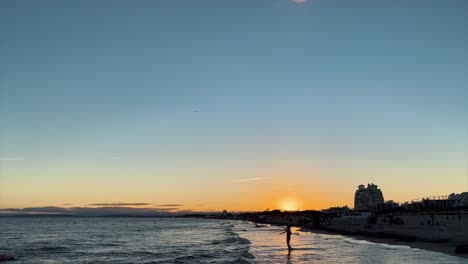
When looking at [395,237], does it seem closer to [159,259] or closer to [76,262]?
[159,259]

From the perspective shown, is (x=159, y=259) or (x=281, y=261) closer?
(x=281, y=261)

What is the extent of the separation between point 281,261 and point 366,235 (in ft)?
94.8

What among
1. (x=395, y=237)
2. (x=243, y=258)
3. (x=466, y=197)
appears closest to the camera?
(x=243, y=258)

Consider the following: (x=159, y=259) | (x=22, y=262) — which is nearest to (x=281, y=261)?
(x=159, y=259)

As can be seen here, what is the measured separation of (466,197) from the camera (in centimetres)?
14688

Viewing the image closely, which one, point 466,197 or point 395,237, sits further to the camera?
point 466,197

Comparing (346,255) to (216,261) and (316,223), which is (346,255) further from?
(316,223)

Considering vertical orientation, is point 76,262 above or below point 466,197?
below

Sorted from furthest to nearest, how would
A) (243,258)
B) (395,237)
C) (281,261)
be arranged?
(395,237) < (243,258) < (281,261)

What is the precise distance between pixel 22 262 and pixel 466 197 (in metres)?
143

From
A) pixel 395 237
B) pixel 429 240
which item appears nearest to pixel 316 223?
pixel 395 237

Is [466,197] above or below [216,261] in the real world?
above

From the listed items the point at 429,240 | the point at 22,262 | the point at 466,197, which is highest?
the point at 466,197

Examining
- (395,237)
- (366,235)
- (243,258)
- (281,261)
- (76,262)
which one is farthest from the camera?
(366,235)
